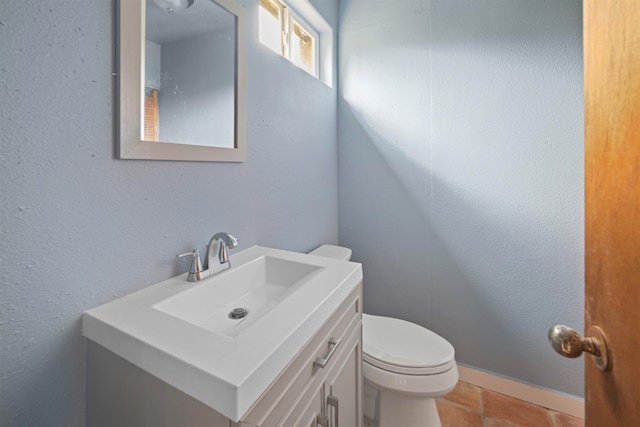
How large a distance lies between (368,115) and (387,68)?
11.5 inches

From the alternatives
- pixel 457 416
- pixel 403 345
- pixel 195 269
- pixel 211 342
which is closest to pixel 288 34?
pixel 195 269

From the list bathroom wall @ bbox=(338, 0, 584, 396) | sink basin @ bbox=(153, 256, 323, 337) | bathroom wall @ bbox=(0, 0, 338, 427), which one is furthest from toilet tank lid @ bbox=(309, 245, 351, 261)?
bathroom wall @ bbox=(0, 0, 338, 427)

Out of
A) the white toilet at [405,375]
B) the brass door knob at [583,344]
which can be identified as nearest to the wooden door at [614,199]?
the brass door knob at [583,344]

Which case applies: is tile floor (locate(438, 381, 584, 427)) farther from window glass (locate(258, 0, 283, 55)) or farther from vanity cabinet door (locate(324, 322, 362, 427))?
window glass (locate(258, 0, 283, 55))

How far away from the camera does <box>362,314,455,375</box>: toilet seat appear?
3.61 feet

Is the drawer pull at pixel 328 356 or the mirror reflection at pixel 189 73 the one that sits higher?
the mirror reflection at pixel 189 73

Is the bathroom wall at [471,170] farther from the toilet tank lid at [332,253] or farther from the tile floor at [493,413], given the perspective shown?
the toilet tank lid at [332,253]

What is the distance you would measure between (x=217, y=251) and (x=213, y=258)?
0.08ft

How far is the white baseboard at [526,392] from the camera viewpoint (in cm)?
138

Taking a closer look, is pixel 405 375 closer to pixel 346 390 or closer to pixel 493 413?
pixel 346 390

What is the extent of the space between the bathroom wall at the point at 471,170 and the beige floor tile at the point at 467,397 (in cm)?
15

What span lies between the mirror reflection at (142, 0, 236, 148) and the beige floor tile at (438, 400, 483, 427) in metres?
1.63

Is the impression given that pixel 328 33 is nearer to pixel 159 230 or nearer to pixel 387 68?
pixel 387 68

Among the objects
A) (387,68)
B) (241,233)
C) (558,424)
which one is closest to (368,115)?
(387,68)
